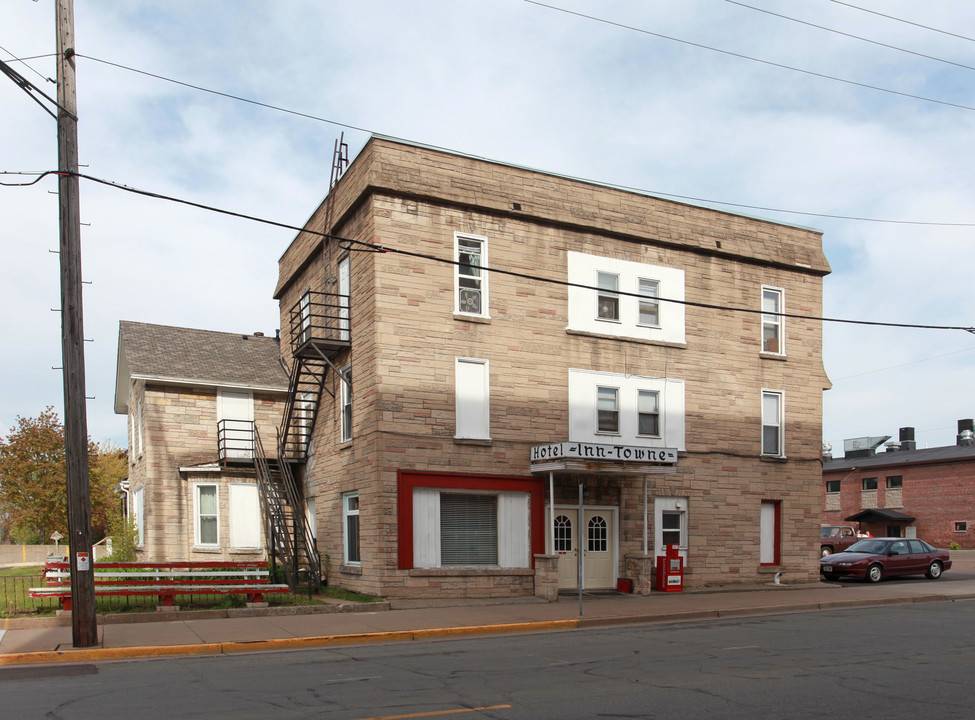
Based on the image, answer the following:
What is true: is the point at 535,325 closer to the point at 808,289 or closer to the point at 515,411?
the point at 515,411

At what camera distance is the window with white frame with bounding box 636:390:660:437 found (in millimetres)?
22484

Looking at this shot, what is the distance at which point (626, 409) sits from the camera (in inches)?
874

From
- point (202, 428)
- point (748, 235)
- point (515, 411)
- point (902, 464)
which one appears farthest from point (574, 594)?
point (902, 464)

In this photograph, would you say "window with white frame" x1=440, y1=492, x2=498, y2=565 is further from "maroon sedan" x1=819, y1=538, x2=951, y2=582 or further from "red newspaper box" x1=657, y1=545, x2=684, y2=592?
"maroon sedan" x1=819, y1=538, x2=951, y2=582

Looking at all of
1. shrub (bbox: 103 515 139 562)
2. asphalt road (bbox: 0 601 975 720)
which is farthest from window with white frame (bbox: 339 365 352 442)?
shrub (bbox: 103 515 139 562)

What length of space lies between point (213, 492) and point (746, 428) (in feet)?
52.6

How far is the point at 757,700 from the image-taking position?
29.6 ft

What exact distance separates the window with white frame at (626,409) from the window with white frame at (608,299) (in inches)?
60.7

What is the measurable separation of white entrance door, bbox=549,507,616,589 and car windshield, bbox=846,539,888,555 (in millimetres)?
10032

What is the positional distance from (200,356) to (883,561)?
22.5 meters

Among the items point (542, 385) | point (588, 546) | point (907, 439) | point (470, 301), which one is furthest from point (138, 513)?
point (907, 439)

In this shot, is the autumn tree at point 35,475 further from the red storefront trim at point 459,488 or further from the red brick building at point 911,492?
the red brick building at point 911,492

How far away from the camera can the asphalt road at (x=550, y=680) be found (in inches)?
339

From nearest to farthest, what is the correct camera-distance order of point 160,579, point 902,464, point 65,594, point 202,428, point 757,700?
point 757,700, point 65,594, point 160,579, point 202,428, point 902,464
